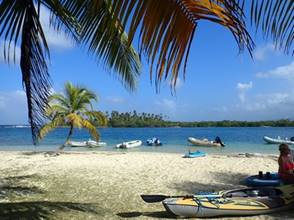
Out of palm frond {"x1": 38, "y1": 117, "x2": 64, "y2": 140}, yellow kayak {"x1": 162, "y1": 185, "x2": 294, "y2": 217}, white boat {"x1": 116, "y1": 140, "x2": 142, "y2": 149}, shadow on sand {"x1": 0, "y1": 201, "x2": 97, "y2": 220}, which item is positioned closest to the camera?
shadow on sand {"x1": 0, "y1": 201, "x2": 97, "y2": 220}

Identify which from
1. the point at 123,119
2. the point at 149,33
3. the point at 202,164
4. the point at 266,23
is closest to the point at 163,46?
the point at 149,33

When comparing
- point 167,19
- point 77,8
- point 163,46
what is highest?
point 77,8

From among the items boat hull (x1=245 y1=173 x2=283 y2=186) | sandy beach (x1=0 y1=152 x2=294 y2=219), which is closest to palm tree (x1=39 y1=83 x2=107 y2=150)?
sandy beach (x1=0 y1=152 x2=294 y2=219)

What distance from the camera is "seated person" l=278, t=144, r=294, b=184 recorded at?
6.57 m

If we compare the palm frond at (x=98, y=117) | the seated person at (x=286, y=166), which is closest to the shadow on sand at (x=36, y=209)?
the seated person at (x=286, y=166)

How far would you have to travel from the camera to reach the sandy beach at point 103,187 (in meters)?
5.93

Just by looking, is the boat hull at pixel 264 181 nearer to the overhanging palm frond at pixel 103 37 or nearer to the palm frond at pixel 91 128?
the overhanging palm frond at pixel 103 37

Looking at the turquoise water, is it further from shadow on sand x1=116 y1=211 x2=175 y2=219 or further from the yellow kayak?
shadow on sand x1=116 y1=211 x2=175 y2=219

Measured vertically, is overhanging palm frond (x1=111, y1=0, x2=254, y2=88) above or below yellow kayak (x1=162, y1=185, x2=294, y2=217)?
above

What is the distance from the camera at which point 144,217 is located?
596 cm

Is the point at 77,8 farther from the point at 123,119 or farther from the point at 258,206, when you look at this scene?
the point at 123,119

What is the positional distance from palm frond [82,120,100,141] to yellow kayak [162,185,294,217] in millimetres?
9175

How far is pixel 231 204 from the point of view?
587cm

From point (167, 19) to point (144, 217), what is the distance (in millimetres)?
4945
